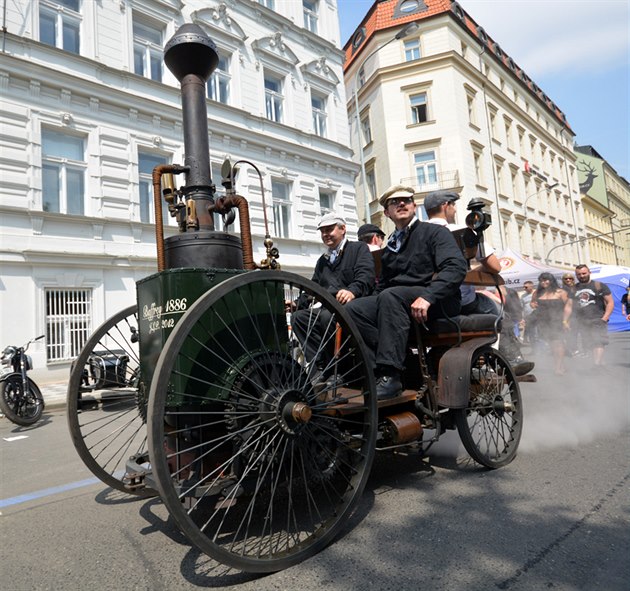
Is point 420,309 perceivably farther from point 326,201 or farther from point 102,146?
point 326,201

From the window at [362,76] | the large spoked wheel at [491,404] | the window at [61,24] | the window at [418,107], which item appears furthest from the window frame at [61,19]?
the window at [362,76]

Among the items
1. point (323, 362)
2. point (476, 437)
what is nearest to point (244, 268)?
point (323, 362)

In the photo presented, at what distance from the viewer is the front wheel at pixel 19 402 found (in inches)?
263

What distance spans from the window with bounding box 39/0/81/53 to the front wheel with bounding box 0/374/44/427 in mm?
9149

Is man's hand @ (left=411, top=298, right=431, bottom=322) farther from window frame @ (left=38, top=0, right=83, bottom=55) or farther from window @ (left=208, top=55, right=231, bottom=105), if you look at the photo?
window @ (left=208, top=55, right=231, bottom=105)

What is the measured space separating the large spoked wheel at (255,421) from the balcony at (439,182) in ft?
79.8

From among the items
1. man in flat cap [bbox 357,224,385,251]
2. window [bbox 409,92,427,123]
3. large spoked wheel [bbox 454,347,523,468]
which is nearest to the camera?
large spoked wheel [bbox 454,347,523,468]

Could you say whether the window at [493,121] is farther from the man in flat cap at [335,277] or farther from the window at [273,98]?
the man in flat cap at [335,277]

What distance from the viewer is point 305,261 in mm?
16562

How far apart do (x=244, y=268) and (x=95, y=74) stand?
12.3 metres

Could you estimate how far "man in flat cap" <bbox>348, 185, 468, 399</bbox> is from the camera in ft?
9.68

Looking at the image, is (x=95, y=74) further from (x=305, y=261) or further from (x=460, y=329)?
(x=460, y=329)

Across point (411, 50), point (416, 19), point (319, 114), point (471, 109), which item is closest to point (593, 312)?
point (319, 114)

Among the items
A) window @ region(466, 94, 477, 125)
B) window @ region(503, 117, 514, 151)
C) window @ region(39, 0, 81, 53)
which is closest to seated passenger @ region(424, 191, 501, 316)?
window @ region(39, 0, 81, 53)
